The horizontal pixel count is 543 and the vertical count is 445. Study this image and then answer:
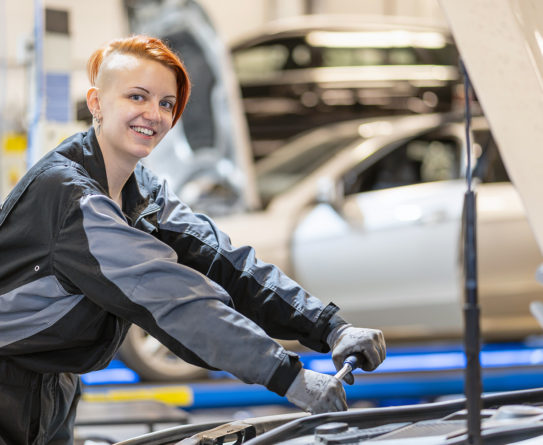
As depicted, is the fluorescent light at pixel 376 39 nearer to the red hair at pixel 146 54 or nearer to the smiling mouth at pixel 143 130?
the red hair at pixel 146 54

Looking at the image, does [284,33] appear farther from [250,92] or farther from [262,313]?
[262,313]

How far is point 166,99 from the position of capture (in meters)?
1.80

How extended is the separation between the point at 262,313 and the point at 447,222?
301cm

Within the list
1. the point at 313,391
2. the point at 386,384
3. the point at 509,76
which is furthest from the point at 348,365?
the point at 386,384

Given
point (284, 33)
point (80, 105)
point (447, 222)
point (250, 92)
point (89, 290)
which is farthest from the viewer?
point (250, 92)

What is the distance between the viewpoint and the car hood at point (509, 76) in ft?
4.69

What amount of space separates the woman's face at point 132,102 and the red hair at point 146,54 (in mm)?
13

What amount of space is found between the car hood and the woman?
1.52ft

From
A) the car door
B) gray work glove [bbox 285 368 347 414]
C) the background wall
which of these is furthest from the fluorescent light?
gray work glove [bbox 285 368 347 414]

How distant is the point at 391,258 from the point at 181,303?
10.9ft

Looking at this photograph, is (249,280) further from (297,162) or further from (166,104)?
(297,162)

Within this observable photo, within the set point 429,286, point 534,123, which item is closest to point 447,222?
point 429,286

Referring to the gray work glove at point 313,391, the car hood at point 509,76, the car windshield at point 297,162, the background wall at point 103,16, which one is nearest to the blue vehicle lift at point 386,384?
the car windshield at point 297,162

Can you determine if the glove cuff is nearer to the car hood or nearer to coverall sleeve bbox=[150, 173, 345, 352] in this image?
coverall sleeve bbox=[150, 173, 345, 352]
